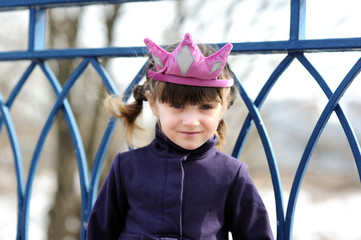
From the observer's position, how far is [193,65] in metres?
1.40

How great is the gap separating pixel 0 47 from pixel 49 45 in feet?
3.23

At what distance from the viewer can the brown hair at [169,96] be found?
1.43m

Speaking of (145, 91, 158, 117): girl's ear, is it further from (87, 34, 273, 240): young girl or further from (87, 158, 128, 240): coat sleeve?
(87, 158, 128, 240): coat sleeve

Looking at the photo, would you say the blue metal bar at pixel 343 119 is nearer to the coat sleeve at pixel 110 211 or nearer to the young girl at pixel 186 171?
the young girl at pixel 186 171

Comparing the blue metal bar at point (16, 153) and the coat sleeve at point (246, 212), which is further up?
the blue metal bar at point (16, 153)

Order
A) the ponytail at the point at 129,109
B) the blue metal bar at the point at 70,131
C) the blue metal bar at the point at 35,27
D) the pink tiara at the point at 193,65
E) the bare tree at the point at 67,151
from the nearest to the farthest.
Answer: the pink tiara at the point at 193,65, the ponytail at the point at 129,109, the blue metal bar at the point at 70,131, the blue metal bar at the point at 35,27, the bare tree at the point at 67,151

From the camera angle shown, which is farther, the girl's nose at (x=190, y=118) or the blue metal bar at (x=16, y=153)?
the blue metal bar at (x=16, y=153)

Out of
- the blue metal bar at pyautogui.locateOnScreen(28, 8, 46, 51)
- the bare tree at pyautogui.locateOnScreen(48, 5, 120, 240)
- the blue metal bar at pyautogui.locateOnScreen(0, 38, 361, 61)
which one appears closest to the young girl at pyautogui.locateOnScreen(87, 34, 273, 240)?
the blue metal bar at pyautogui.locateOnScreen(0, 38, 361, 61)

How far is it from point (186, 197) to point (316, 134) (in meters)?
0.42

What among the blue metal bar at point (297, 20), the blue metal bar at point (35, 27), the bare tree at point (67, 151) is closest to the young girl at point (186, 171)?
the blue metal bar at point (297, 20)

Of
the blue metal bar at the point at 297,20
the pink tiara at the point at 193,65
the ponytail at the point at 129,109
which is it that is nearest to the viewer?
the pink tiara at the point at 193,65

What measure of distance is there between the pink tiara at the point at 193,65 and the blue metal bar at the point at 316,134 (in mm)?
309

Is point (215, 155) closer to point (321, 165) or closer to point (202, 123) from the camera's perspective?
point (202, 123)

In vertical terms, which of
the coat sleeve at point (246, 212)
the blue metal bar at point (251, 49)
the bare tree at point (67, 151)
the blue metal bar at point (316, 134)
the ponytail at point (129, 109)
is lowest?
the coat sleeve at point (246, 212)
